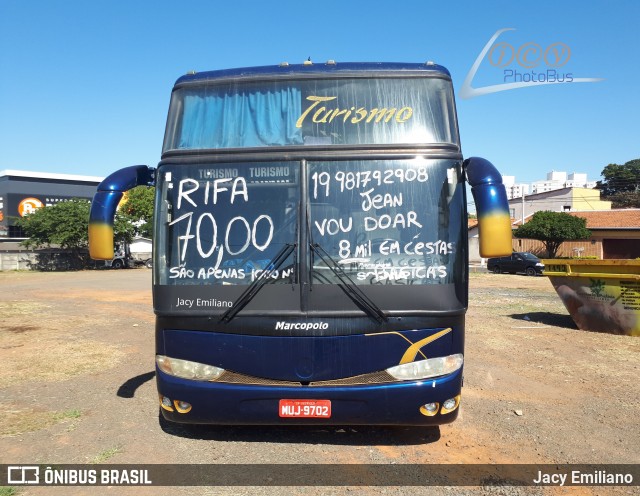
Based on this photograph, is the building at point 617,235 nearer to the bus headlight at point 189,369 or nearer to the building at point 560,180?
the bus headlight at point 189,369

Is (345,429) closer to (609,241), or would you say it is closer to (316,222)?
(316,222)

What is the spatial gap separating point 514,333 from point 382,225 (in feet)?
24.7

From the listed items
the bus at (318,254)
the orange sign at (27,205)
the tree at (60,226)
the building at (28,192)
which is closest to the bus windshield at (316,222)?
the bus at (318,254)

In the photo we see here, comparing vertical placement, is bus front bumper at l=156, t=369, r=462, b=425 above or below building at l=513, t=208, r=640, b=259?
below

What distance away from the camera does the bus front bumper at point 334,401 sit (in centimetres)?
414

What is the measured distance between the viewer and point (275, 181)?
14.2 feet

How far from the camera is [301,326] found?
4.14 metres

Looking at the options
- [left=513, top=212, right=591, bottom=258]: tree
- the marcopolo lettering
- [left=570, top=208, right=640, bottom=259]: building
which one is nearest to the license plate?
the marcopolo lettering

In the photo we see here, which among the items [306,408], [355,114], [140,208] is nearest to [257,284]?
[306,408]

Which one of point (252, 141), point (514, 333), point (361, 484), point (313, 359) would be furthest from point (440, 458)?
point (514, 333)

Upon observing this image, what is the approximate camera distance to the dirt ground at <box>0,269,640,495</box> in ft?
14.3

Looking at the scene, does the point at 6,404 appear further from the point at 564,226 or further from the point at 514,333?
the point at 564,226

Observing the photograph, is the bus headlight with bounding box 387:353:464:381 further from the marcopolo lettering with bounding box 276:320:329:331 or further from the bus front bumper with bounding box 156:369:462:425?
the marcopolo lettering with bounding box 276:320:329:331

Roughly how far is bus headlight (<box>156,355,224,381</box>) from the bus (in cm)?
1
